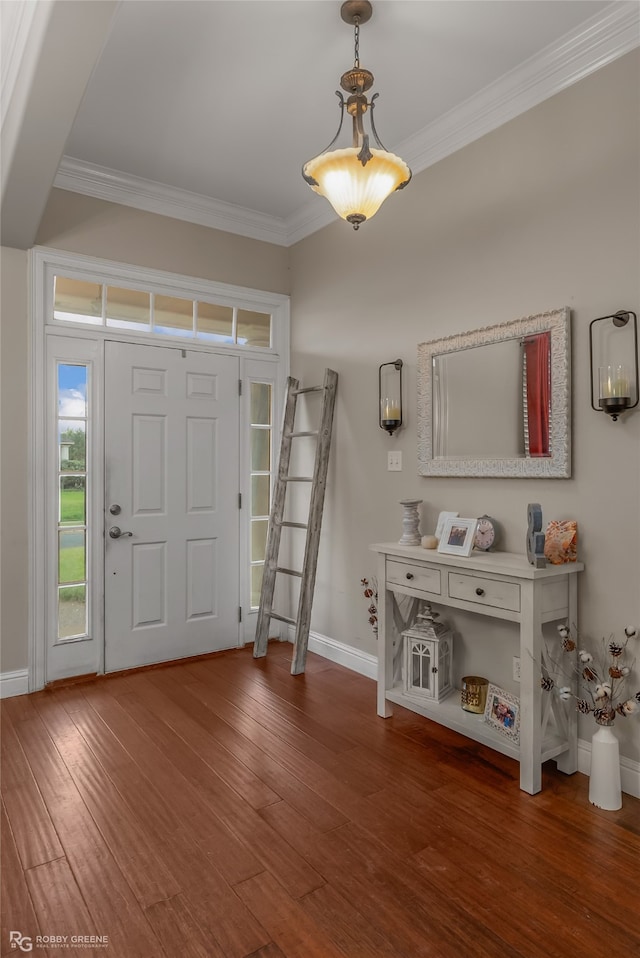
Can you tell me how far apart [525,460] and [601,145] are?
1280 mm

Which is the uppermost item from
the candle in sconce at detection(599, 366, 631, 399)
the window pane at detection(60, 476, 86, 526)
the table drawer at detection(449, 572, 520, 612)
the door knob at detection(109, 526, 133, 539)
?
the candle in sconce at detection(599, 366, 631, 399)

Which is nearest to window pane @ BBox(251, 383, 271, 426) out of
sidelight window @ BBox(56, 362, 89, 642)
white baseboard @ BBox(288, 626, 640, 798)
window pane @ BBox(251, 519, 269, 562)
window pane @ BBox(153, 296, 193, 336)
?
window pane @ BBox(153, 296, 193, 336)

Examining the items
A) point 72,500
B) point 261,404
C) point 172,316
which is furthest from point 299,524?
point 172,316

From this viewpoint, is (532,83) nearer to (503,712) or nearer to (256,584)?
(503,712)

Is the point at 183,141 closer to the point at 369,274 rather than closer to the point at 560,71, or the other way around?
the point at 369,274

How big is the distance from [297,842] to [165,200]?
3506mm

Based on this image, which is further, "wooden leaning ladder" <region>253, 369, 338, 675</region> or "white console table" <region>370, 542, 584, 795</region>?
"wooden leaning ladder" <region>253, 369, 338, 675</region>

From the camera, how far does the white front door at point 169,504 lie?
3.54 meters

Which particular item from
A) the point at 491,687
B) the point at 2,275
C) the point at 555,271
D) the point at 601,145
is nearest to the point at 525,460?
the point at 555,271

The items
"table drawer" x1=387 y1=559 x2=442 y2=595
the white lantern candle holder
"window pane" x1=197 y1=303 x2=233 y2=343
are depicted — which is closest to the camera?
"table drawer" x1=387 y1=559 x2=442 y2=595

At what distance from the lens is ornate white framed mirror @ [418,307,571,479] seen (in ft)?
8.04

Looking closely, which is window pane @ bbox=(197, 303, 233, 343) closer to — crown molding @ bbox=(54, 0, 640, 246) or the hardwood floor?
crown molding @ bbox=(54, 0, 640, 246)

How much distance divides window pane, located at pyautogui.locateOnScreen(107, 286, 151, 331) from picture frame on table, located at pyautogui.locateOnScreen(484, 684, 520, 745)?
286 cm

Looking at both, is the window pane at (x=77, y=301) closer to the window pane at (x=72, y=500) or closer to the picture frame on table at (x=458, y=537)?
the window pane at (x=72, y=500)
